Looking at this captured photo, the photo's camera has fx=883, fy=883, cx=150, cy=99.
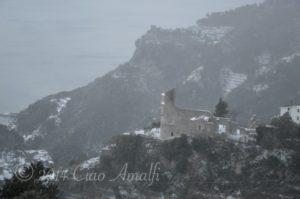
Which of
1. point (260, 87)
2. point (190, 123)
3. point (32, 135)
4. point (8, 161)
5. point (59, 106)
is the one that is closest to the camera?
point (190, 123)

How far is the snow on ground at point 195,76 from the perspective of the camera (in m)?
112

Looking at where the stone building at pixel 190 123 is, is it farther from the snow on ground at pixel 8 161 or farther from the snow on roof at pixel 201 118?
the snow on ground at pixel 8 161

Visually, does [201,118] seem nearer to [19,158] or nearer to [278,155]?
[278,155]

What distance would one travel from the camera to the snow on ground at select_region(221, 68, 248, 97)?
4291 inches

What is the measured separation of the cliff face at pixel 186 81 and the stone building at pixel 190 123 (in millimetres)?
27457

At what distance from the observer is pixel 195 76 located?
113 metres

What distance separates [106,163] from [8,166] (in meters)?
20.6

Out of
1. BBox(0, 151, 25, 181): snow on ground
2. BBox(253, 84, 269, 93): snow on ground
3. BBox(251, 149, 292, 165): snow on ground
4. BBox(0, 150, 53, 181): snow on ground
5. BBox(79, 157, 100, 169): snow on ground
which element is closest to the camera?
BBox(251, 149, 292, 165): snow on ground

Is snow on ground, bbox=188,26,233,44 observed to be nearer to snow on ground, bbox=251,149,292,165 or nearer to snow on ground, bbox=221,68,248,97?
snow on ground, bbox=221,68,248,97

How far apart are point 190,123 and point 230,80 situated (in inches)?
2010

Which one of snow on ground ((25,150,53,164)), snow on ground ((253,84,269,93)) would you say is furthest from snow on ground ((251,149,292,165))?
snow on ground ((253,84,269,93))

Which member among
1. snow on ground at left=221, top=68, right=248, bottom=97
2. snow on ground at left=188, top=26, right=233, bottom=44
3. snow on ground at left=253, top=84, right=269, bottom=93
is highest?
snow on ground at left=188, top=26, right=233, bottom=44

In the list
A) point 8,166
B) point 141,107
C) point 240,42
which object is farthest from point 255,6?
point 8,166

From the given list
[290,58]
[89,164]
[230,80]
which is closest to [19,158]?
[89,164]
